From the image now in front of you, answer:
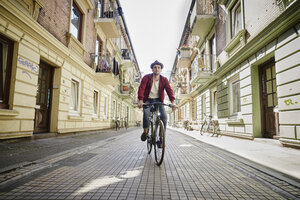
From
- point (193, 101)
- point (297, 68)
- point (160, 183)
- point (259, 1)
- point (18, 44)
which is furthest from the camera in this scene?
point (193, 101)

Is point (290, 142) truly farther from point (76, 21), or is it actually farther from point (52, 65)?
point (76, 21)

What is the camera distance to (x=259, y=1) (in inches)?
290

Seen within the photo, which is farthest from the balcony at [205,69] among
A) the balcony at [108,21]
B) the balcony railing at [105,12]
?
the balcony railing at [105,12]

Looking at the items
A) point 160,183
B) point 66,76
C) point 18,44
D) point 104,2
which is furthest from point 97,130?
point 160,183

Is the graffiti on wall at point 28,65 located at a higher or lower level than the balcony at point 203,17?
lower

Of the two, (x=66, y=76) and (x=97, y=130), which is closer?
(x=66, y=76)

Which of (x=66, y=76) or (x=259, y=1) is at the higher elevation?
(x=259, y=1)

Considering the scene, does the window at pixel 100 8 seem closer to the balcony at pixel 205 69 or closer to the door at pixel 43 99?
the door at pixel 43 99

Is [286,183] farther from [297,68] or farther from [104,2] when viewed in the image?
[104,2]

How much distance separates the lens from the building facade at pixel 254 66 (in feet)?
18.0

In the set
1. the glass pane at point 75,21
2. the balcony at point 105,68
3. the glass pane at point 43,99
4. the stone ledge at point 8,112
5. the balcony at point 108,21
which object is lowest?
the stone ledge at point 8,112

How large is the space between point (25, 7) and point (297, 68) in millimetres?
8322

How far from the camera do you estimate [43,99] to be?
7.56 meters

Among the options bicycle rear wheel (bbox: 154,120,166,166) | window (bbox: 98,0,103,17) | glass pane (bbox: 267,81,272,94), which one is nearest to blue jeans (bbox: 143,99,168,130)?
bicycle rear wheel (bbox: 154,120,166,166)
